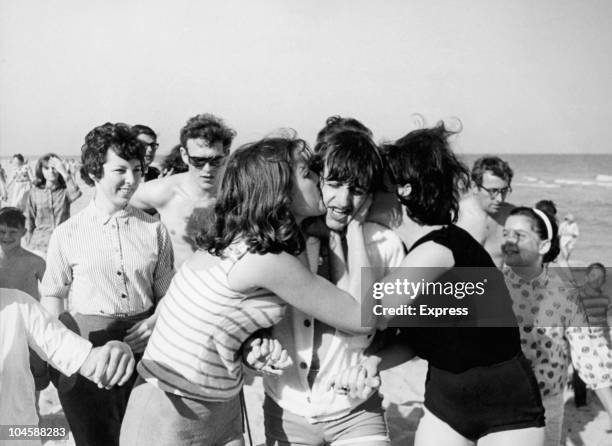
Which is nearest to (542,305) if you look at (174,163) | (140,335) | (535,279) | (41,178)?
(535,279)

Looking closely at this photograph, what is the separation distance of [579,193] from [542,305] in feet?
37.3

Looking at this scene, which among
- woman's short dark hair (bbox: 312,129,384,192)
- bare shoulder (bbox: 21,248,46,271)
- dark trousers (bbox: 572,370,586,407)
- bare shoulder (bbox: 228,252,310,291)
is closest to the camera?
bare shoulder (bbox: 228,252,310,291)

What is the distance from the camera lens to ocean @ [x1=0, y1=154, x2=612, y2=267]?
6.49 m

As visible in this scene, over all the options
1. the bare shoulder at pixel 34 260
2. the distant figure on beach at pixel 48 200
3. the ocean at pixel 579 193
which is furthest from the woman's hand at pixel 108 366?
the ocean at pixel 579 193

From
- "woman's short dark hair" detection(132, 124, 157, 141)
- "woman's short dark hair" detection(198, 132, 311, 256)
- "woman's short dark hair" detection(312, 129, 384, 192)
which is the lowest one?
"woman's short dark hair" detection(198, 132, 311, 256)

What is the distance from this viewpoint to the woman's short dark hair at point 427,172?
3.96 feet

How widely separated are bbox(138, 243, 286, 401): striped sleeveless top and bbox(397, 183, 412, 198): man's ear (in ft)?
1.20

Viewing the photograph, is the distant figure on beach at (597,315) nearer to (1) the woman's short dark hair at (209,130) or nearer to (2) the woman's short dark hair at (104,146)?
(1) the woman's short dark hair at (209,130)

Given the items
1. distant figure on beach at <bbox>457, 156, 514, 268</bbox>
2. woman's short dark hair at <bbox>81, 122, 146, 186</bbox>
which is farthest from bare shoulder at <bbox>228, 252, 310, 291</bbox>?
distant figure on beach at <bbox>457, 156, 514, 268</bbox>

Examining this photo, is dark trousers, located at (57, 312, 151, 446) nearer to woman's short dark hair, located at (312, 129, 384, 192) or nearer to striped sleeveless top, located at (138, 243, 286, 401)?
striped sleeveless top, located at (138, 243, 286, 401)

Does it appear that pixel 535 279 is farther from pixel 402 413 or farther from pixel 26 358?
pixel 26 358

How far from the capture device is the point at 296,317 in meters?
1.23

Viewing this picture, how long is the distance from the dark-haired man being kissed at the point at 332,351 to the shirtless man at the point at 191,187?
2.73 ft

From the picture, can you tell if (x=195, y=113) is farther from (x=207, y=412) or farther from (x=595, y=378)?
(x=595, y=378)
